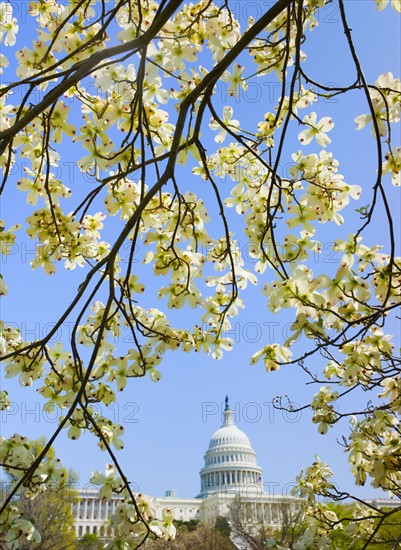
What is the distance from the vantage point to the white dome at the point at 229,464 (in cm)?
5791

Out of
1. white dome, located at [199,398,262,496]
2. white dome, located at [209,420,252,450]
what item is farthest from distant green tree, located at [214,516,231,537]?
white dome, located at [209,420,252,450]

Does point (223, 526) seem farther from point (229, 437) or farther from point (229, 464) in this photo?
point (229, 437)

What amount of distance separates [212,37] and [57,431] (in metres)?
1.39

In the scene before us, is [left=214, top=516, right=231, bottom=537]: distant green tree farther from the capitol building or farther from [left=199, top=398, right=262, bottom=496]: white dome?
[left=199, top=398, right=262, bottom=496]: white dome

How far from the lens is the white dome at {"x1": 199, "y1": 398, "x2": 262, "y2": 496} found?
57.9m

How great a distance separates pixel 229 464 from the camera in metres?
57.9

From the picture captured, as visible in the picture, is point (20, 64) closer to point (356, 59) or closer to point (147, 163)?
point (147, 163)

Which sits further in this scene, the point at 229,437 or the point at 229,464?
the point at 229,437

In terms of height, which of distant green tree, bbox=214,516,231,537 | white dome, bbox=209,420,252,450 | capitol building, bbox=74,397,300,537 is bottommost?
distant green tree, bbox=214,516,231,537

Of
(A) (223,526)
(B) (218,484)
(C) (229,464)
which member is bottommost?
(A) (223,526)

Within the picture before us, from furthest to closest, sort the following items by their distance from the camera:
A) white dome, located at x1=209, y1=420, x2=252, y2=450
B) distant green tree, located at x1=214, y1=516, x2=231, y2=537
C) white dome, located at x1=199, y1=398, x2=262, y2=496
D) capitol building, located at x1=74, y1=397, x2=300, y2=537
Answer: white dome, located at x1=209, y1=420, x2=252, y2=450 → white dome, located at x1=199, y1=398, x2=262, y2=496 → capitol building, located at x1=74, y1=397, x2=300, y2=537 → distant green tree, located at x1=214, y1=516, x2=231, y2=537

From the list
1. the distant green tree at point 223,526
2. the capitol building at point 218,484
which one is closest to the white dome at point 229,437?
the capitol building at point 218,484

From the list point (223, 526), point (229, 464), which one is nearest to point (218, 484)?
point (229, 464)

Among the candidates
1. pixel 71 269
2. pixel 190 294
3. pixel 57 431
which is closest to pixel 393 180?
pixel 190 294
